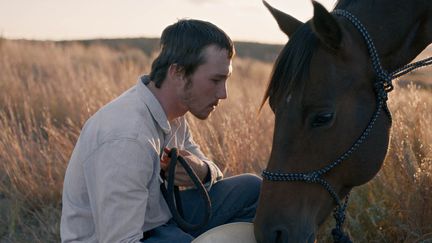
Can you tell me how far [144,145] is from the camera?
2377mm

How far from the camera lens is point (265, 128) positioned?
535cm

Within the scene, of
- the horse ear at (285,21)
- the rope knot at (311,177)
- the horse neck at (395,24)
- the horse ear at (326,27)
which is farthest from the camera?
the horse ear at (285,21)

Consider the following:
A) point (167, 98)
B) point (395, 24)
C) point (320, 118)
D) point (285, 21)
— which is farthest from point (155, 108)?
point (395, 24)

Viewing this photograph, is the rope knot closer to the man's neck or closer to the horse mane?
the horse mane

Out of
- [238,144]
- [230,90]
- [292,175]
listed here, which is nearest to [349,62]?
[292,175]

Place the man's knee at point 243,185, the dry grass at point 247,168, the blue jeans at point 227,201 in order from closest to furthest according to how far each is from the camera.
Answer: the blue jeans at point 227,201 → the man's knee at point 243,185 → the dry grass at point 247,168

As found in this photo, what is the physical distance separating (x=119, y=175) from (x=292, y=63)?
2.73ft

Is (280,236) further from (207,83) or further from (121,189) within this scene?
(207,83)

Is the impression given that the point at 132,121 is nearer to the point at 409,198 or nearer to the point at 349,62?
the point at 349,62

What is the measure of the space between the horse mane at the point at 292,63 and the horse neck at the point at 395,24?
0.27 metres

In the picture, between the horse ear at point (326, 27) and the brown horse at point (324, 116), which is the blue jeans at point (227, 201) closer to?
the brown horse at point (324, 116)

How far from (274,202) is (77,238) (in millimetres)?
977

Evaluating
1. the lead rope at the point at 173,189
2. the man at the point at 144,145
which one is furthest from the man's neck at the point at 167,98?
the lead rope at the point at 173,189

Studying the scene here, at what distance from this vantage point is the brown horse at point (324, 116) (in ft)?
6.98
